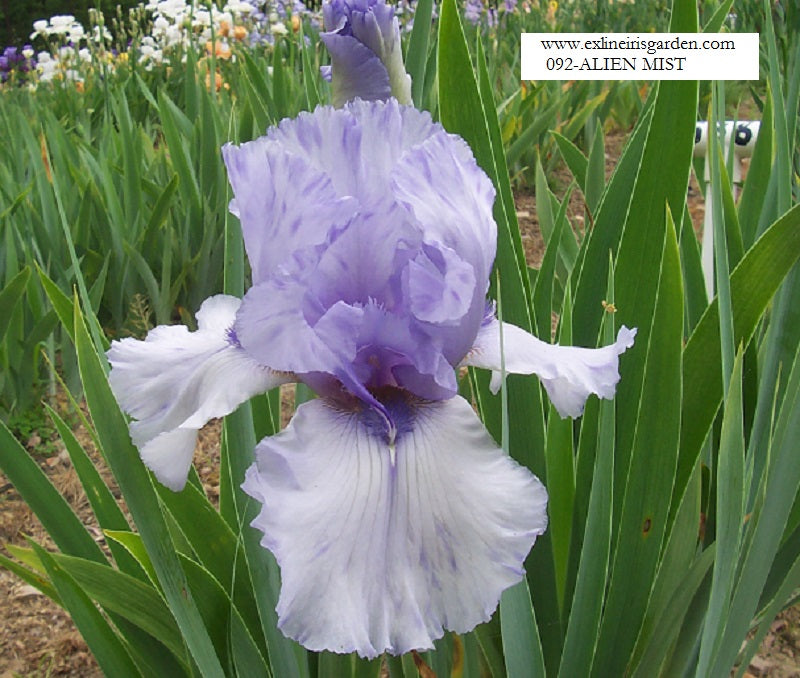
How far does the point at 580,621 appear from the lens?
26.1 inches

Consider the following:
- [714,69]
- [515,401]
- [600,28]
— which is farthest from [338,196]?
[600,28]

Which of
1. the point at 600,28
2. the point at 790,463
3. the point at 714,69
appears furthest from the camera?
the point at 600,28

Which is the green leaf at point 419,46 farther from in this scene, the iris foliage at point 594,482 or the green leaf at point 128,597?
the green leaf at point 128,597

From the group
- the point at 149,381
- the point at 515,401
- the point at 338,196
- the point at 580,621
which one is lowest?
the point at 580,621

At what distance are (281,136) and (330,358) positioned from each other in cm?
14

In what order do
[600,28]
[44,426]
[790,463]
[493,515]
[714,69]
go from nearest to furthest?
1. [493,515]
2. [790,463]
3. [714,69]
4. [44,426]
5. [600,28]

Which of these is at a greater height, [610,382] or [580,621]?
[610,382]

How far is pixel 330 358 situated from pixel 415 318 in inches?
2.2

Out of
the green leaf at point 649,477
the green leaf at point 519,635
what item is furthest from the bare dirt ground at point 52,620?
the green leaf at point 519,635

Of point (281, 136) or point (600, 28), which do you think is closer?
point (281, 136)

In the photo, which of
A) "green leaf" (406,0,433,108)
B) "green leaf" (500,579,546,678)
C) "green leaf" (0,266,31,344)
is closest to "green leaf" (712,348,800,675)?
"green leaf" (500,579,546,678)

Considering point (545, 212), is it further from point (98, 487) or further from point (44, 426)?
point (44, 426)

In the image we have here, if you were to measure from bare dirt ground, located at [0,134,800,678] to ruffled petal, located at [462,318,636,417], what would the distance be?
83 cm

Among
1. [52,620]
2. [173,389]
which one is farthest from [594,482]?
[52,620]
